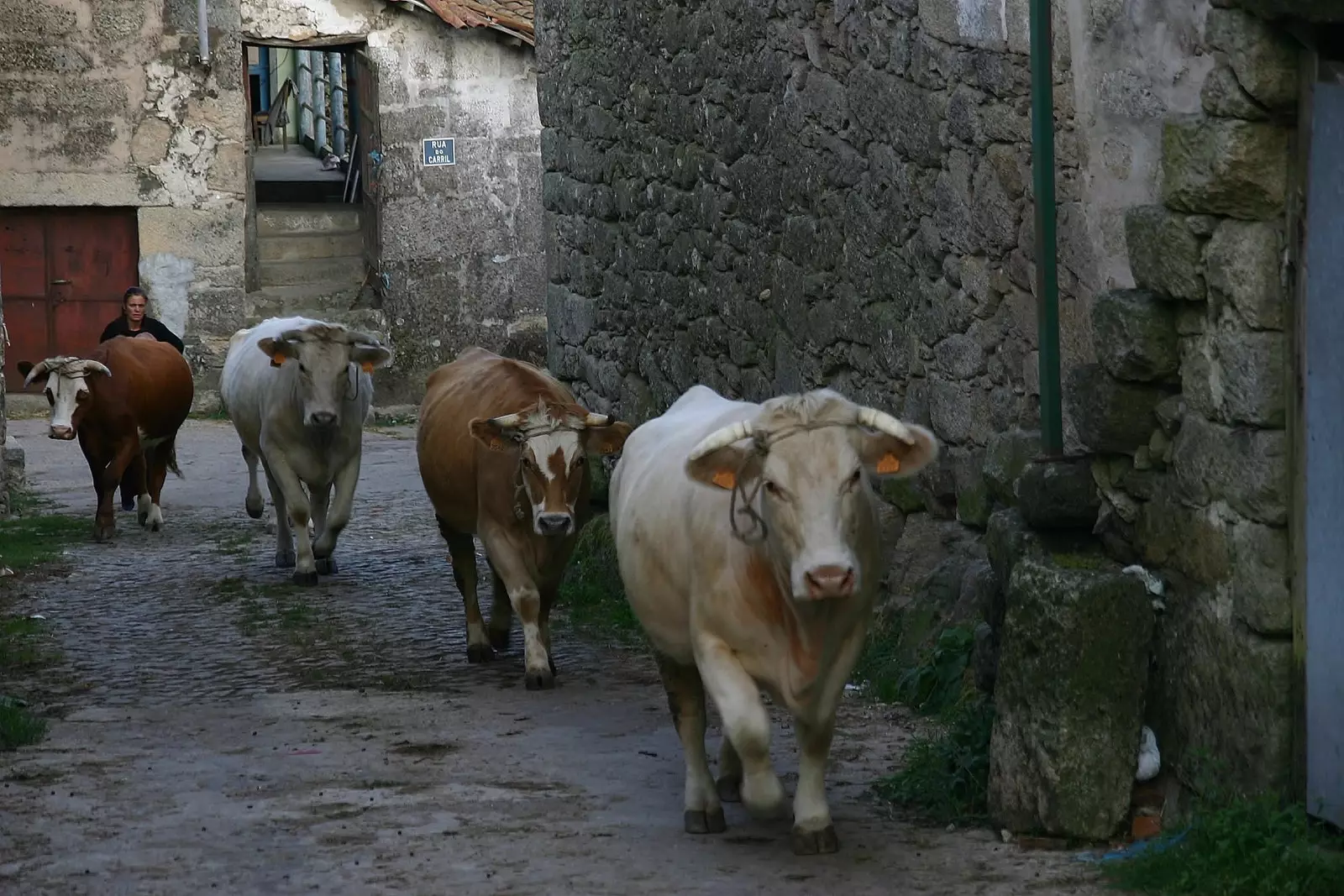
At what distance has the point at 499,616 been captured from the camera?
30.2ft

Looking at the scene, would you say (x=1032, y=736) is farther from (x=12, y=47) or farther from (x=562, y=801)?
(x=12, y=47)

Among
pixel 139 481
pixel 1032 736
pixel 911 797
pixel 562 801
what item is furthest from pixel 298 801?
pixel 139 481

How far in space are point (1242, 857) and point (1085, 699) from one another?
2.31 ft

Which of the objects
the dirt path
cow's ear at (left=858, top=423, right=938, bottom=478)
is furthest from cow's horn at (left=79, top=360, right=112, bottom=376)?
cow's ear at (left=858, top=423, right=938, bottom=478)

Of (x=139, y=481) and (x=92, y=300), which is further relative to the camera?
(x=92, y=300)

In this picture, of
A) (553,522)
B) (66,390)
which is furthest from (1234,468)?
(66,390)

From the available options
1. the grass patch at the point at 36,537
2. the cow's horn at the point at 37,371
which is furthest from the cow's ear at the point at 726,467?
the cow's horn at the point at 37,371

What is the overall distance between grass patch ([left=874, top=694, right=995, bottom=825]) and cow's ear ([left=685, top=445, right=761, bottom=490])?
3.85ft

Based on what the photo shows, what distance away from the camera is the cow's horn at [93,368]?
13836mm

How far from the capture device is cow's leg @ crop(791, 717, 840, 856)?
5.59 meters

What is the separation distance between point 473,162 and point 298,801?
667 inches

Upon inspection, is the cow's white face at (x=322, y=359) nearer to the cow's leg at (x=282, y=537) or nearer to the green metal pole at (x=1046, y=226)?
the cow's leg at (x=282, y=537)

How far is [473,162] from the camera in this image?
74.7 ft

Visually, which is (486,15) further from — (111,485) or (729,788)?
(729,788)
